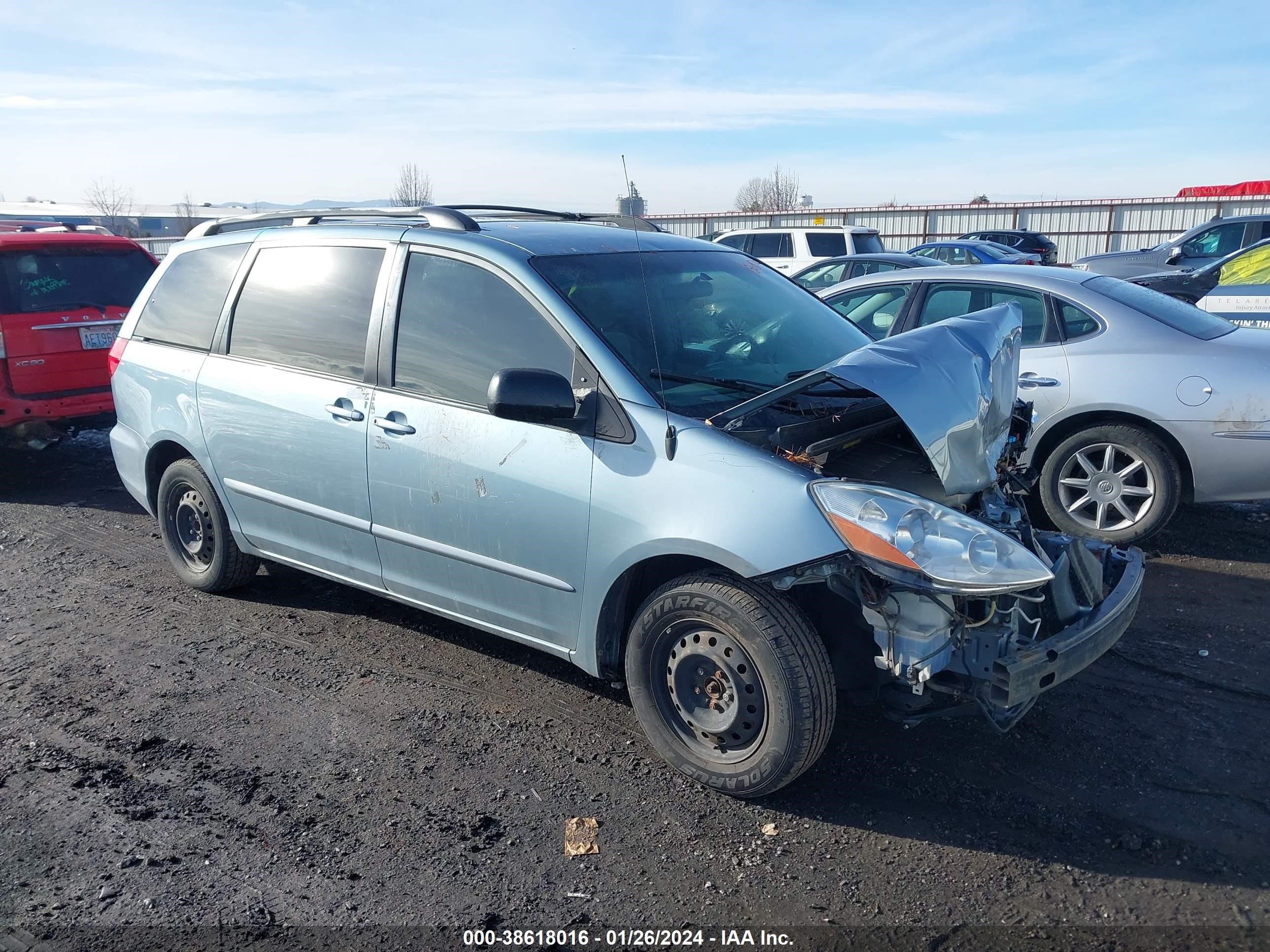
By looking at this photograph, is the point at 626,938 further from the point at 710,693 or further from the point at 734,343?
the point at 734,343

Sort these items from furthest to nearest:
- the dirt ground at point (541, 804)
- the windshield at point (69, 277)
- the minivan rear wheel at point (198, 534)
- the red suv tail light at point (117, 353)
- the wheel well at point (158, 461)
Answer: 1. the windshield at point (69, 277)
2. the red suv tail light at point (117, 353)
3. the wheel well at point (158, 461)
4. the minivan rear wheel at point (198, 534)
5. the dirt ground at point (541, 804)

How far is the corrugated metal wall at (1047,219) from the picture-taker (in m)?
30.4

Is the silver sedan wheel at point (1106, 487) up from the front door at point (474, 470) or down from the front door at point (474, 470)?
down

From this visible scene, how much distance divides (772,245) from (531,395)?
54.6ft

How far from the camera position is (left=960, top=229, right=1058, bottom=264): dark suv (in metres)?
26.3

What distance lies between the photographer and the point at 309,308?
14.7 feet

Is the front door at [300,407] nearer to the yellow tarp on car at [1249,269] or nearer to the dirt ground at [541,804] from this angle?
the dirt ground at [541,804]

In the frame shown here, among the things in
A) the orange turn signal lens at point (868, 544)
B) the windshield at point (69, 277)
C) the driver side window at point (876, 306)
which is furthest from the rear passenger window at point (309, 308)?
the windshield at point (69, 277)

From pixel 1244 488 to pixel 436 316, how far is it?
14.4ft

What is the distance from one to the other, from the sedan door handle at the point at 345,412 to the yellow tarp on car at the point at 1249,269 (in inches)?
331

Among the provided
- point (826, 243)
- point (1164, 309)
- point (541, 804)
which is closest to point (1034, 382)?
point (1164, 309)

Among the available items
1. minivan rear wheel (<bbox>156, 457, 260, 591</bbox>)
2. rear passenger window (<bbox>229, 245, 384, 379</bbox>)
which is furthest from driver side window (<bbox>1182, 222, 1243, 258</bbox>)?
minivan rear wheel (<bbox>156, 457, 260, 591</bbox>)

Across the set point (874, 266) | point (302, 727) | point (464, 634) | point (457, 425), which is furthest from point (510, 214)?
point (874, 266)

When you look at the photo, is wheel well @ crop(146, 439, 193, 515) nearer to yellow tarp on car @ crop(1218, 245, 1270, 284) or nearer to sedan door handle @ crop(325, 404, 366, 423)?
sedan door handle @ crop(325, 404, 366, 423)
